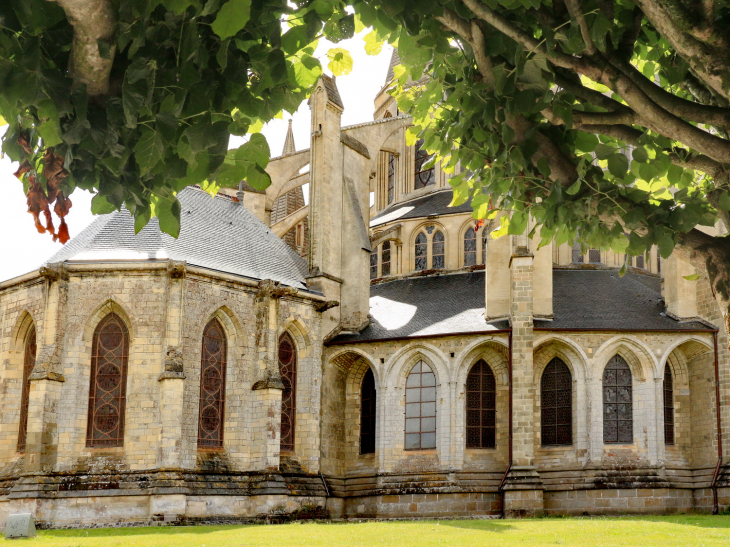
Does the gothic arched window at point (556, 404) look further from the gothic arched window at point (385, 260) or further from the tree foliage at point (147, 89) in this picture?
the tree foliage at point (147, 89)

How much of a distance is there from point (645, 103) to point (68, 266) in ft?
61.7

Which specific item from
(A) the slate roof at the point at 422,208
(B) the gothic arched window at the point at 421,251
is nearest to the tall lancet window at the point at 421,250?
(B) the gothic arched window at the point at 421,251

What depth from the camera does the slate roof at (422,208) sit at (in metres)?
31.1

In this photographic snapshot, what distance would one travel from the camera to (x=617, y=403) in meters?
24.0

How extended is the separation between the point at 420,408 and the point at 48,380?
9583 mm

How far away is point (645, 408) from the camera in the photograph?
23.6 m

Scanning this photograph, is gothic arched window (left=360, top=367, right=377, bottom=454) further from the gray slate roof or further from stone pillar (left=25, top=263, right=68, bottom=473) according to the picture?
stone pillar (left=25, top=263, right=68, bottom=473)

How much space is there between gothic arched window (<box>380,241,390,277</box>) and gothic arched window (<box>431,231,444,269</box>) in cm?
171

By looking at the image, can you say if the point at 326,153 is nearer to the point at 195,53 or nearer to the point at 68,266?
the point at 68,266

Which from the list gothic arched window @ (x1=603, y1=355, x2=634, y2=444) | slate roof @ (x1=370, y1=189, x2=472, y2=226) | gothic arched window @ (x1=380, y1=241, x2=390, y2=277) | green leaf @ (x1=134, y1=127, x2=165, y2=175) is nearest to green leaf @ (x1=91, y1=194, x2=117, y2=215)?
green leaf @ (x1=134, y1=127, x2=165, y2=175)

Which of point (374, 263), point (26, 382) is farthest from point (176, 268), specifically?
point (374, 263)

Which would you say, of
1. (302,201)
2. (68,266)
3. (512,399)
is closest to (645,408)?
(512,399)

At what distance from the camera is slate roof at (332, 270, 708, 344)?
24391 millimetres

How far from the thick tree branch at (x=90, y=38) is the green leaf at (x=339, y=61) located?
186cm
